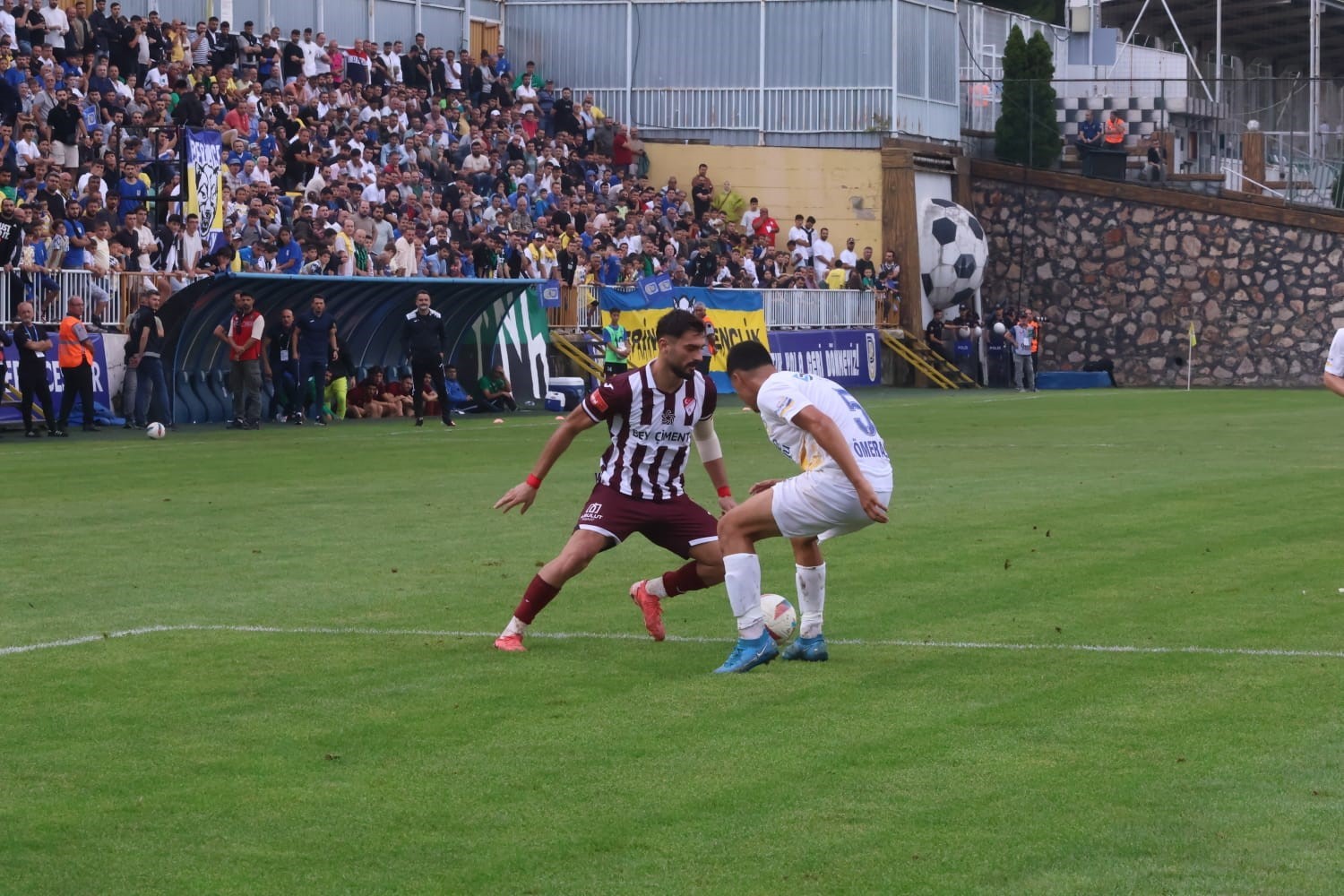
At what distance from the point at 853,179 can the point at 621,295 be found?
12.8m

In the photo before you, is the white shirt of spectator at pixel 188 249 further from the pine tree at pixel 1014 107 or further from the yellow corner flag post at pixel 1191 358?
the pine tree at pixel 1014 107

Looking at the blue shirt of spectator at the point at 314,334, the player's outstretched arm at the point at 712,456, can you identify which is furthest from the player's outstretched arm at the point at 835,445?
the blue shirt of spectator at the point at 314,334

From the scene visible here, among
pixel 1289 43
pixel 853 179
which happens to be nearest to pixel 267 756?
pixel 853 179

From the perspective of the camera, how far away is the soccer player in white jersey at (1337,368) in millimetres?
13898

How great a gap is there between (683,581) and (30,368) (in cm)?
1790

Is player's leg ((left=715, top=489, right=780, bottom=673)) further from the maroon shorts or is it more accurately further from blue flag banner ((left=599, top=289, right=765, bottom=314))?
blue flag banner ((left=599, top=289, right=765, bottom=314))

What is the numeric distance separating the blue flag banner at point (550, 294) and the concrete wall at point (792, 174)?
13.3 meters

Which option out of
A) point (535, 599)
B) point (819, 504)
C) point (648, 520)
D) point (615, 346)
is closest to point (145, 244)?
point (615, 346)

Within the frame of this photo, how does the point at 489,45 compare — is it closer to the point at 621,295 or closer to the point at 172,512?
the point at 621,295

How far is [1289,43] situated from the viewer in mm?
60938

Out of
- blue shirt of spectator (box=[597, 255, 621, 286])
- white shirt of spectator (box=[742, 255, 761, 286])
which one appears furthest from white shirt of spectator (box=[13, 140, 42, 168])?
white shirt of spectator (box=[742, 255, 761, 286])

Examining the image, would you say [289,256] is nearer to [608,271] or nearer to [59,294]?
[59,294]

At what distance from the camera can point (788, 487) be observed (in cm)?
931

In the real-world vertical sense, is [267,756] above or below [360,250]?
below
